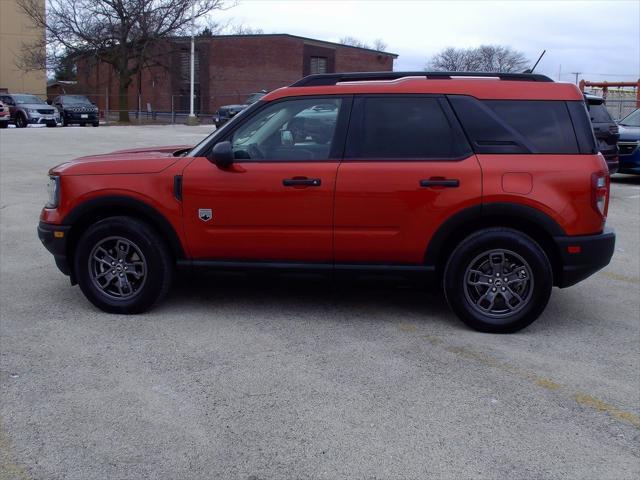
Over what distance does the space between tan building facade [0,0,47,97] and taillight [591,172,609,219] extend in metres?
52.5

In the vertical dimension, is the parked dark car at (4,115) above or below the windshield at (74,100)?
below

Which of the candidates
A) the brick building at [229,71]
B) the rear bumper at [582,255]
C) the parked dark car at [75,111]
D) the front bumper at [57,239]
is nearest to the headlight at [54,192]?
the front bumper at [57,239]

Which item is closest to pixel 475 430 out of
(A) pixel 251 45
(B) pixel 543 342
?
(B) pixel 543 342

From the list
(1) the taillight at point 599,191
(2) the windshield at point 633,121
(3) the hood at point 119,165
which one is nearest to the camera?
(1) the taillight at point 599,191

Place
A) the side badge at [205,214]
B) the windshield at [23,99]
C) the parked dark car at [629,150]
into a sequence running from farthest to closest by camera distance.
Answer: the windshield at [23,99] → the parked dark car at [629,150] → the side badge at [205,214]

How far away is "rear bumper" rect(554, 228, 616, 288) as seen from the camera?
515 cm

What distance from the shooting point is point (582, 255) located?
5172mm

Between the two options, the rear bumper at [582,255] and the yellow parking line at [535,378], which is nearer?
the yellow parking line at [535,378]

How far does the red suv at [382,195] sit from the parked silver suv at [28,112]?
32.2 m

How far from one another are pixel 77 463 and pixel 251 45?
2274 inches

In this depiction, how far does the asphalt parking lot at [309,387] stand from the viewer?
11.3ft

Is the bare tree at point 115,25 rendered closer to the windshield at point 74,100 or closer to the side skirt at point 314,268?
the windshield at point 74,100

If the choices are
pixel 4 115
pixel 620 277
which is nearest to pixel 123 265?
pixel 620 277

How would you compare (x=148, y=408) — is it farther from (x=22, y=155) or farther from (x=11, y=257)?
(x=22, y=155)
